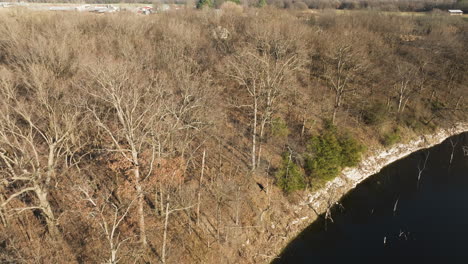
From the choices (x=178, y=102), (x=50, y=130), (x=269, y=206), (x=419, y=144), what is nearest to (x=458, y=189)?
(x=419, y=144)

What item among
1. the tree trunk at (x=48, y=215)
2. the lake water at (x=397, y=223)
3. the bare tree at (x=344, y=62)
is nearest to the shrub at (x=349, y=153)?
the lake water at (x=397, y=223)

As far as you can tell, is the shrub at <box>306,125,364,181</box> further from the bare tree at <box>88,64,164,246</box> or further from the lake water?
the bare tree at <box>88,64,164,246</box>

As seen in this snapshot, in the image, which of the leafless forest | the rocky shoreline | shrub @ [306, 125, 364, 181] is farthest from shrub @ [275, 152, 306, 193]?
shrub @ [306, 125, 364, 181]

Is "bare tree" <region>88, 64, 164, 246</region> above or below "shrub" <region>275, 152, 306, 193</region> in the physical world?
above

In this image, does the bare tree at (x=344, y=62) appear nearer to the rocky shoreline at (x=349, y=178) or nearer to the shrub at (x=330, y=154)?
the shrub at (x=330, y=154)

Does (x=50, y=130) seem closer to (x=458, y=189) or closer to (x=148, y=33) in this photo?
(x=148, y=33)

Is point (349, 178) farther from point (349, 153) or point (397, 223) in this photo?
point (397, 223)
